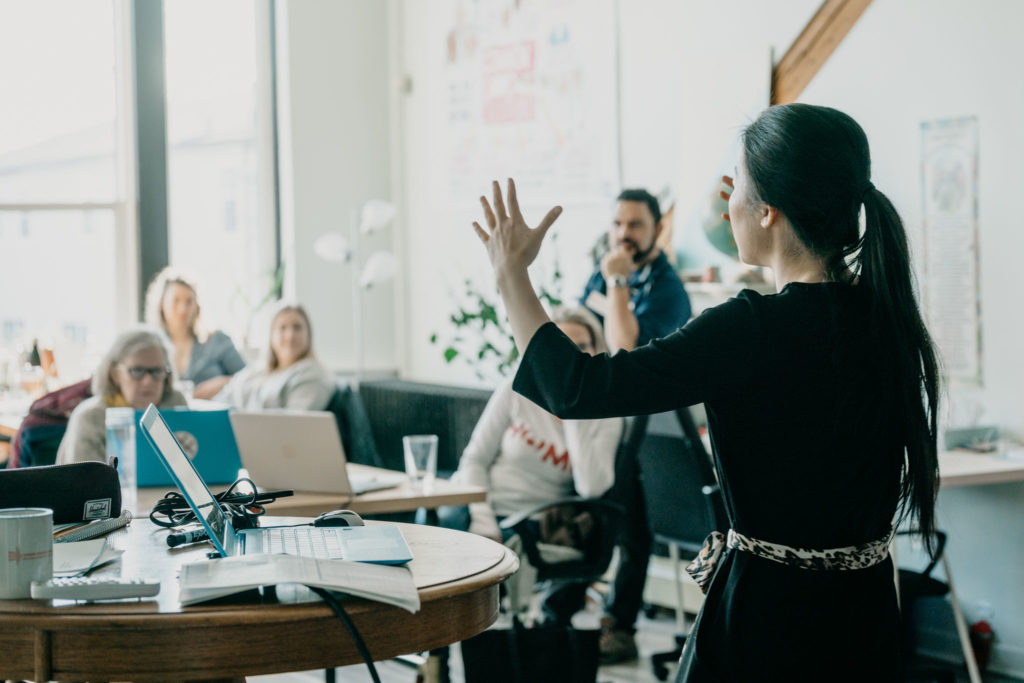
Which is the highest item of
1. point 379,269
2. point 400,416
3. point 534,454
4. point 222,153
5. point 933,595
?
point 222,153

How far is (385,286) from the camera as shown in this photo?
6441 millimetres

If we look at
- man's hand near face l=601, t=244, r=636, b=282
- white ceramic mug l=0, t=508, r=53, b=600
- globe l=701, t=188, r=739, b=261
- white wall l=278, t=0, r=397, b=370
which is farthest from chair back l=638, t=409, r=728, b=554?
white wall l=278, t=0, r=397, b=370

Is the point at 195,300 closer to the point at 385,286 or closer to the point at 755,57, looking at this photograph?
the point at 385,286

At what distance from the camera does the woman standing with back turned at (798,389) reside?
121 centimetres

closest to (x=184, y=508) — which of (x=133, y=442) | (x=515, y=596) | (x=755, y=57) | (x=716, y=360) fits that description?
(x=133, y=442)

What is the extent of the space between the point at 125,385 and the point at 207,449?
0.52m

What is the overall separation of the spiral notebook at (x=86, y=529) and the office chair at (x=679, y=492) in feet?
5.83

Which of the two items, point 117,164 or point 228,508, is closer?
point 228,508

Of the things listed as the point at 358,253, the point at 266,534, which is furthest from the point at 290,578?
the point at 358,253

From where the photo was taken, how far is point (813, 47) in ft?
13.1

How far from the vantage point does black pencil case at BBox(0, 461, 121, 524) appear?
5.38 ft

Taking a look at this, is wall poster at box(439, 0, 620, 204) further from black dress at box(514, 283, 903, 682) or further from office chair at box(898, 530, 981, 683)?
black dress at box(514, 283, 903, 682)

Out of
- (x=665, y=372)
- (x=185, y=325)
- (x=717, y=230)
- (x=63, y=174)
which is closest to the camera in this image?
(x=665, y=372)

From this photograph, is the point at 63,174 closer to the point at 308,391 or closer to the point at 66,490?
the point at 308,391
